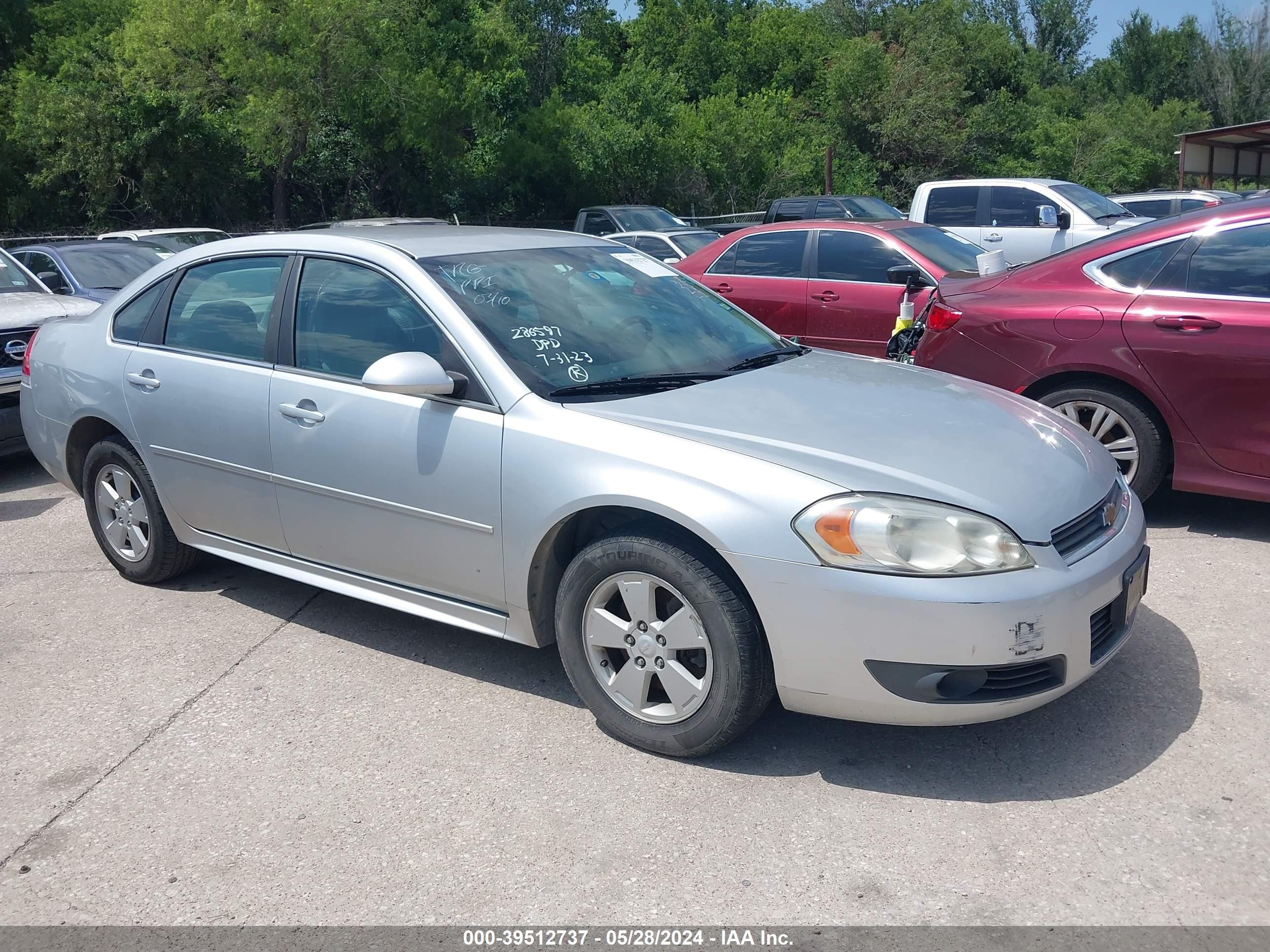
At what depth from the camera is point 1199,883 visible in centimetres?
285

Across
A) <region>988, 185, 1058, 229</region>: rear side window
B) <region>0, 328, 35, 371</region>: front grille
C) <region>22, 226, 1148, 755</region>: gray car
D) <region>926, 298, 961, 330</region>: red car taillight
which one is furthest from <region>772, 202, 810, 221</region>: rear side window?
<region>22, 226, 1148, 755</region>: gray car

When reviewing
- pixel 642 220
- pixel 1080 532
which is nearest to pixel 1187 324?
pixel 1080 532

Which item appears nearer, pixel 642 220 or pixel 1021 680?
pixel 1021 680

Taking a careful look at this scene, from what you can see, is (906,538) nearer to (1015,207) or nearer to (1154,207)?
(1015,207)

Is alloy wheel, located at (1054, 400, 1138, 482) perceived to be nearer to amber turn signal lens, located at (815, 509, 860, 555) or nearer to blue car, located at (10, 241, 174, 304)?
amber turn signal lens, located at (815, 509, 860, 555)

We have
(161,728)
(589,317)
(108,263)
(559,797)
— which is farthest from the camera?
(108,263)

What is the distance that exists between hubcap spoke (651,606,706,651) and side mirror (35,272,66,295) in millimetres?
9114

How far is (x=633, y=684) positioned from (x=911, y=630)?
923 mm

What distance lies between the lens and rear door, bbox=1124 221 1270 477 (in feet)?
16.9

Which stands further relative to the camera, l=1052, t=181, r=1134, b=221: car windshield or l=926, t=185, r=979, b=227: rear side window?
l=926, t=185, r=979, b=227: rear side window

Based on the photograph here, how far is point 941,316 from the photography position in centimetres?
625

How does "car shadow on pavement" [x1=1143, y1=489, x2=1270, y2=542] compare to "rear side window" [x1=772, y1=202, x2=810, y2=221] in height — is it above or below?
below

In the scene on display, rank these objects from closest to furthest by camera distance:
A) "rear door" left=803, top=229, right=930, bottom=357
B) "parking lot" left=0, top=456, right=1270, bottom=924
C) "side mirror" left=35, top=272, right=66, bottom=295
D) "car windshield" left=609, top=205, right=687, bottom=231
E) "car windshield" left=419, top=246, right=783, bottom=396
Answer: "parking lot" left=0, top=456, right=1270, bottom=924 → "car windshield" left=419, top=246, right=783, bottom=396 → "rear door" left=803, top=229, right=930, bottom=357 → "side mirror" left=35, top=272, right=66, bottom=295 → "car windshield" left=609, top=205, right=687, bottom=231

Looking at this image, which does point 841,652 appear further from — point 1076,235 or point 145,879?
point 1076,235
